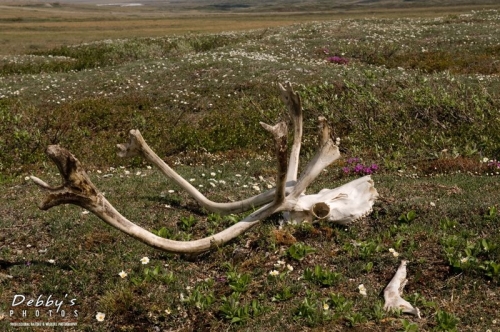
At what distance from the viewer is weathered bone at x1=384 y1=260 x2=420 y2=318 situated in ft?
19.6

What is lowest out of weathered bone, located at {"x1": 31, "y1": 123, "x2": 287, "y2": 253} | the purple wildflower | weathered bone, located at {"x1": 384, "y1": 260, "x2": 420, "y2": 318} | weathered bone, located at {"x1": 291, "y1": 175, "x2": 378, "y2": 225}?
the purple wildflower

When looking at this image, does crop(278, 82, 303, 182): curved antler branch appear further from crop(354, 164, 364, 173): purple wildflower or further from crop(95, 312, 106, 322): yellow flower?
crop(354, 164, 364, 173): purple wildflower

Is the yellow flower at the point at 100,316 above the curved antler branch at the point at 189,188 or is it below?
below

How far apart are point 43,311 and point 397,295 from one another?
4.48m

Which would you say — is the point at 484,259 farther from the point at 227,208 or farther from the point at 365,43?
the point at 365,43

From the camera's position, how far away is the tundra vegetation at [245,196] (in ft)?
20.9

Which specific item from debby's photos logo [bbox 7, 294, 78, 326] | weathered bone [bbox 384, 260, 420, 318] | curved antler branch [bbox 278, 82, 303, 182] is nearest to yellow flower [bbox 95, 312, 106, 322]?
debby's photos logo [bbox 7, 294, 78, 326]

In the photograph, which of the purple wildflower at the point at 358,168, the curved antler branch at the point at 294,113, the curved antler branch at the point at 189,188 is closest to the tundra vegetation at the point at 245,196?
the purple wildflower at the point at 358,168

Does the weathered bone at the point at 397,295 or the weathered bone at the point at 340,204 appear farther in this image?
the weathered bone at the point at 340,204

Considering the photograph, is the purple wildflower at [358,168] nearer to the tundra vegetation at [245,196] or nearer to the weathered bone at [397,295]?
the tundra vegetation at [245,196]

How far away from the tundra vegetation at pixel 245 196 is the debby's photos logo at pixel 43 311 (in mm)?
109

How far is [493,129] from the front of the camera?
15.0 m

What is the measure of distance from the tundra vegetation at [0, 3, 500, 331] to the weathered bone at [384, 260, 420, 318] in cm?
13

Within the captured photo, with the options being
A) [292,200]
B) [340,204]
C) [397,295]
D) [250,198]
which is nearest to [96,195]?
[250,198]
